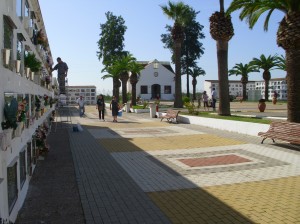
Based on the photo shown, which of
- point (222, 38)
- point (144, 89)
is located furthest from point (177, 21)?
point (144, 89)

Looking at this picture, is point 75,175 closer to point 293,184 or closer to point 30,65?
point 30,65

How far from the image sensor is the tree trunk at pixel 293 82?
12547 millimetres

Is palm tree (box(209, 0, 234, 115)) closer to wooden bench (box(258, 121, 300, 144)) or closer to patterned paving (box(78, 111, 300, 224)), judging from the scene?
patterned paving (box(78, 111, 300, 224))

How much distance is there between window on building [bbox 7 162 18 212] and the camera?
5491mm

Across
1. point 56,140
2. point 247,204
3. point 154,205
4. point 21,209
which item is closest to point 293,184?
point 247,204

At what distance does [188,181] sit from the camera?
807 centimetres

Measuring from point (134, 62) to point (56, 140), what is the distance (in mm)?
25865

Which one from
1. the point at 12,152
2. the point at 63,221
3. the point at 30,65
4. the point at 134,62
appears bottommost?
the point at 63,221

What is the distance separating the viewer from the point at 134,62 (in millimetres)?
39938

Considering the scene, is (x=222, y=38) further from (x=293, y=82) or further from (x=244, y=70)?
(x=244, y=70)

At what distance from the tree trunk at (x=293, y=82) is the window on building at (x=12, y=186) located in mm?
10008

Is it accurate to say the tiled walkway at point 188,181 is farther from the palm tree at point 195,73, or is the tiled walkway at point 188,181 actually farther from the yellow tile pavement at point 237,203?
→ the palm tree at point 195,73

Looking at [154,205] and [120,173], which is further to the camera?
[120,173]

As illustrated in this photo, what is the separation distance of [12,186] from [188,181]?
12.7ft
